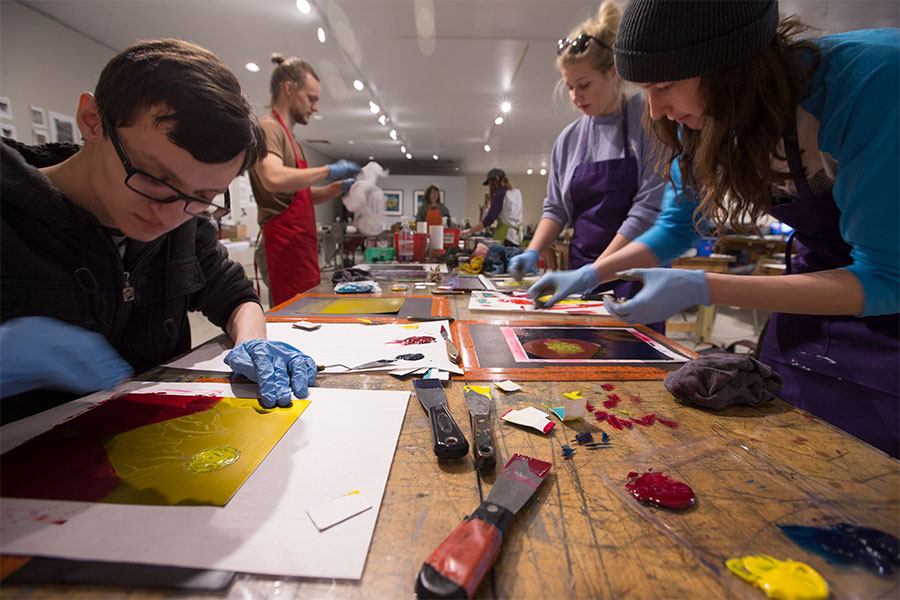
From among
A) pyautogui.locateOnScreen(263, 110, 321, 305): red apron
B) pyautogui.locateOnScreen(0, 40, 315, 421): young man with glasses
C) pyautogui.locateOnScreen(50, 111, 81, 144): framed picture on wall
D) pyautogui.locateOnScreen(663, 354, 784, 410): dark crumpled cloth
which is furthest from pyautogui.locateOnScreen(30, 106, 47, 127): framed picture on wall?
pyautogui.locateOnScreen(663, 354, 784, 410): dark crumpled cloth

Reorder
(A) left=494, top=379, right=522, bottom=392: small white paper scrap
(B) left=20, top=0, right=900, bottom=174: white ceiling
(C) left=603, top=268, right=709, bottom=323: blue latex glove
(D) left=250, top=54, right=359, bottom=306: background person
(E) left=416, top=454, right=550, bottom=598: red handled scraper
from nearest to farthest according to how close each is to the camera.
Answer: (E) left=416, top=454, right=550, bottom=598: red handled scraper, (A) left=494, top=379, right=522, bottom=392: small white paper scrap, (C) left=603, top=268, right=709, bottom=323: blue latex glove, (D) left=250, top=54, right=359, bottom=306: background person, (B) left=20, top=0, right=900, bottom=174: white ceiling

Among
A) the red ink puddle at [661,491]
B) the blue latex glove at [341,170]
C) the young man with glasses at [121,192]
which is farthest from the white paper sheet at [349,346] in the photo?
the blue latex glove at [341,170]

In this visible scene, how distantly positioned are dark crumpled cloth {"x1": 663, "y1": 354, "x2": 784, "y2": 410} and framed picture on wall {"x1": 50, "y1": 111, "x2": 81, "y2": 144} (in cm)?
533

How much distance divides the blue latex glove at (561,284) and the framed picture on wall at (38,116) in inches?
192

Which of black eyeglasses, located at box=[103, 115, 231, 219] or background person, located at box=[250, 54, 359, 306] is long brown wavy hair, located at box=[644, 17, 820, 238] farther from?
background person, located at box=[250, 54, 359, 306]

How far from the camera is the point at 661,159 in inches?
46.7

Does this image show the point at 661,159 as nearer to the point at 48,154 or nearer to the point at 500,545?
the point at 500,545

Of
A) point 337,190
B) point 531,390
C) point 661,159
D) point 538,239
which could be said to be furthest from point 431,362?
point 337,190

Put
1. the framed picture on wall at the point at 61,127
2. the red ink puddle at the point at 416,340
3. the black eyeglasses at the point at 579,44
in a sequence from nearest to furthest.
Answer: the red ink puddle at the point at 416,340
the black eyeglasses at the point at 579,44
the framed picture on wall at the point at 61,127

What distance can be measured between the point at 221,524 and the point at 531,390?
0.57m

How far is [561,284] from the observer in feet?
4.31

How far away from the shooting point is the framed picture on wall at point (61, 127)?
3744 millimetres

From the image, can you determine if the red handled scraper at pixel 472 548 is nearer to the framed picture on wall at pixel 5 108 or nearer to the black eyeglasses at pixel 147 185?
the black eyeglasses at pixel 147 185

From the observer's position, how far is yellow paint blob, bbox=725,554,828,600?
1.21 ft
